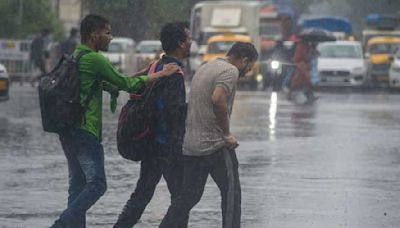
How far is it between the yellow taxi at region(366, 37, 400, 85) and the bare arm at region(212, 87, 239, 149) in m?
32.3

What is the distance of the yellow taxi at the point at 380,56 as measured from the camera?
141ft

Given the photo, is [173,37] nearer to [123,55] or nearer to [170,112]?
[170,112]

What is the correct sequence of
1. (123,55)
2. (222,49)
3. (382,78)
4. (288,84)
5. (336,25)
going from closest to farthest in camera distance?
(288,84), (222,49), (382,78), (123,55), (336,25)

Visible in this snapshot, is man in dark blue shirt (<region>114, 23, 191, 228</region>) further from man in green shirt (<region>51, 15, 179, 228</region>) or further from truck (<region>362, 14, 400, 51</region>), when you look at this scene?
truck (<region>362, 14, 400, 51</region>)

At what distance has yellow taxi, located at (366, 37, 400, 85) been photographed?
43.0 meters

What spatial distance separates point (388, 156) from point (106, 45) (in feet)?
28.4

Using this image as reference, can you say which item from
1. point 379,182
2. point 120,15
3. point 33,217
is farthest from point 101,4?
point 33,217

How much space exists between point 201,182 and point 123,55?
136 feet

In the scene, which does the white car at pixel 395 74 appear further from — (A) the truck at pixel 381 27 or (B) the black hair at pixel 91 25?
(B) the black hair at pixel 91 25

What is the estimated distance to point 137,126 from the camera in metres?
9.30

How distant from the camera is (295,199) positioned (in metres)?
12.6

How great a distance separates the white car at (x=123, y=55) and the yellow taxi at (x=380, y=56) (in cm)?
962

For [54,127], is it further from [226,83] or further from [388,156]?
[388,156]

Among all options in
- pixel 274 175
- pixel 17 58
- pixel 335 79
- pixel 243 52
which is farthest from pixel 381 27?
pixel 243 52
